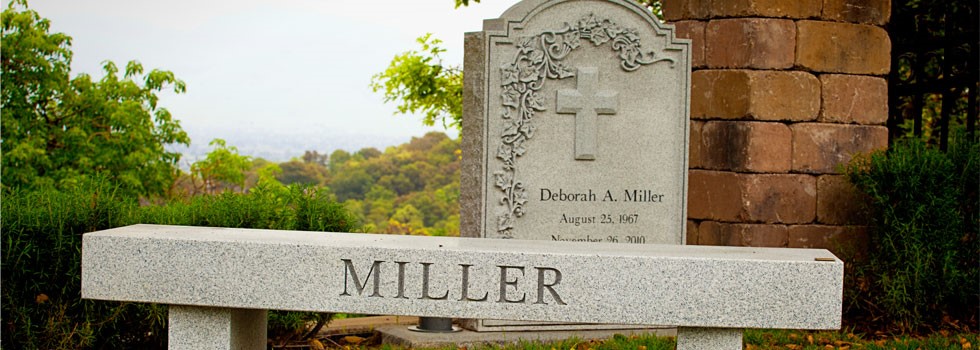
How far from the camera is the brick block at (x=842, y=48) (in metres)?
7.09

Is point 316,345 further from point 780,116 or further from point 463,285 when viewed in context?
point 780,116

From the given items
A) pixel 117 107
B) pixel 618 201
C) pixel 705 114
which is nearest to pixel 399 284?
pixel 618 201

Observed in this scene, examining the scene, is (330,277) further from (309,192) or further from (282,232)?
(309,192)

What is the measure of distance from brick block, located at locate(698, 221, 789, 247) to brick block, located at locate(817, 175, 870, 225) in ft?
1.08

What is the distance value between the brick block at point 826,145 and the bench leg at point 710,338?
134 inches

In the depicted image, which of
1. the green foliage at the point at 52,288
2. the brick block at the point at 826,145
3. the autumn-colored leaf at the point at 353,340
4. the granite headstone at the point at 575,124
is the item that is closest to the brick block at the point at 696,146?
the brick block at the point at 826,145

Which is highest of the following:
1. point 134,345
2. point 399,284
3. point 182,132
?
point 182,132

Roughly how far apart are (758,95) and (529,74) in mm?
1847

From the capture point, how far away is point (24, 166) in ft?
33.7

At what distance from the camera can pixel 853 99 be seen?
7223 millimetres

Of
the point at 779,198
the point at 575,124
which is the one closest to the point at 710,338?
the point at 575,124

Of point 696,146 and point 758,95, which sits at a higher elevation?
point 758,95

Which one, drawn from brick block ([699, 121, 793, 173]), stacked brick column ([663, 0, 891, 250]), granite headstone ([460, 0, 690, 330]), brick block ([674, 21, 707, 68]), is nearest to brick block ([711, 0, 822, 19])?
stacked brick column ([663, 0, 891, 250])

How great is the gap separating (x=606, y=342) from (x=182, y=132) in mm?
7305
